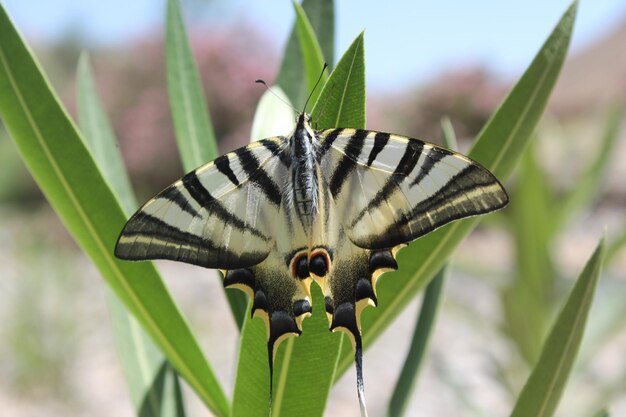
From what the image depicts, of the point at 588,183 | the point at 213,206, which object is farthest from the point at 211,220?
the point at 588,183

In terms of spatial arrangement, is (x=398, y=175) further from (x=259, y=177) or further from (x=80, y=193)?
(x=80, y=193)

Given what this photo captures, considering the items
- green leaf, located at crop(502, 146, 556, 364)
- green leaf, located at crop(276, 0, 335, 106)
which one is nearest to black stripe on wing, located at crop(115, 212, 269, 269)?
green leaf, located at crop(276, 0, 335, 106)

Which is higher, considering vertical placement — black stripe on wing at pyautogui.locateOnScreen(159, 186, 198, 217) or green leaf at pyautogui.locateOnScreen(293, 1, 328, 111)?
green leaf at pyautogui.locateOnScreen(293, 1, 328, 111)

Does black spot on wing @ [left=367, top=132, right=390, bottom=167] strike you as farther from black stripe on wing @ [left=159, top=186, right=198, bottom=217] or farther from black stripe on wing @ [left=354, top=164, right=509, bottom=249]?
black stripe on wing @ [left=159, top=186, right=198, bottom=217]

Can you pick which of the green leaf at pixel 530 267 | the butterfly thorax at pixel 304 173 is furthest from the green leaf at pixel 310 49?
the green leaf at pixel 530 267

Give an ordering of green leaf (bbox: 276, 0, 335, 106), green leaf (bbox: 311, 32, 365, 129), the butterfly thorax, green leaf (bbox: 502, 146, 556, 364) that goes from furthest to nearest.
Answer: green leaf (bbox: 502, 146, 556, 364), green leaf (bbox: 276, 0, 335, 106), the butterfly thorax, green leaf (bbox: 311, 32, 365, 129)

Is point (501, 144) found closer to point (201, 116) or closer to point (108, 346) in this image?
point (201, 116)
